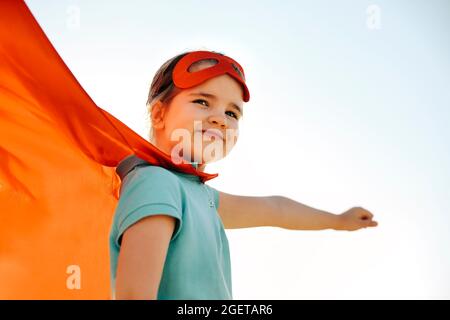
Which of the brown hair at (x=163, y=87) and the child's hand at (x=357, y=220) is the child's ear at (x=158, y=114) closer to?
the brown hair at (x=163, y=87)

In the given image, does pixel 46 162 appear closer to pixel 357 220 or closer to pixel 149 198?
pixel 149 198

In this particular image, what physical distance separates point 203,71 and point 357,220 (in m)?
0.86

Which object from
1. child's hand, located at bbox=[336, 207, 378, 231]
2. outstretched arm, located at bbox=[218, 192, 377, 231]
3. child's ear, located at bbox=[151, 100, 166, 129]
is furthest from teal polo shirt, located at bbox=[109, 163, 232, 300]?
child's hand, located at bbox=[336, 207, 378, 231]

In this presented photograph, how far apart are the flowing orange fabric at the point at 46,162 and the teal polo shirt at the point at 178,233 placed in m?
0.19

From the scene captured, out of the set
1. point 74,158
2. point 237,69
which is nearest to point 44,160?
point 74,158

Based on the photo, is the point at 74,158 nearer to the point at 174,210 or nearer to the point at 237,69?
the point at 174,210

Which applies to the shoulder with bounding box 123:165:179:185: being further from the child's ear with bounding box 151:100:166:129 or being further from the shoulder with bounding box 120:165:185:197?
the child's ear with bounding box 151:100:166:129

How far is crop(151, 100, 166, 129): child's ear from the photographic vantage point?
2.09 meters

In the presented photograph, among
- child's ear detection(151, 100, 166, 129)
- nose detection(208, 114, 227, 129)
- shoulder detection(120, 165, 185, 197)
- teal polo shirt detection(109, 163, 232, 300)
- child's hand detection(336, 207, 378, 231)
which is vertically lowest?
teal polo shirt detection(109, 163, 232, 300)

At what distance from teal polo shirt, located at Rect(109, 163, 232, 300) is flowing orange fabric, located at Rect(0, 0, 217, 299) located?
0.61 feet

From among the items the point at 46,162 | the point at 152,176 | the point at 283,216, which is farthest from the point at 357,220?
the point at 46,162

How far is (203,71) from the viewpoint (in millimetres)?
2014

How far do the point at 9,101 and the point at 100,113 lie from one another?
31 cm

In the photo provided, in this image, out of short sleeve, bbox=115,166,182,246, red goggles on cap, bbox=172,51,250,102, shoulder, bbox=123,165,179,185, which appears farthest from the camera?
red goggles on cap, bbox=172,51,250,102
